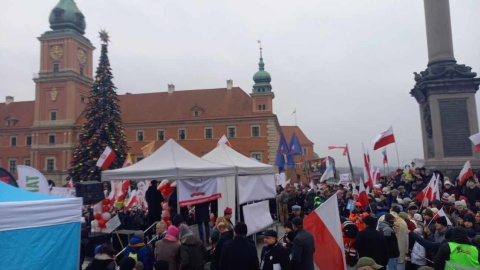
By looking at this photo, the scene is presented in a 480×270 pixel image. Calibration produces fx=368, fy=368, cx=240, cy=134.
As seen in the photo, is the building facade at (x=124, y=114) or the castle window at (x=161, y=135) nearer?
the building facade at (x=124, y=114)

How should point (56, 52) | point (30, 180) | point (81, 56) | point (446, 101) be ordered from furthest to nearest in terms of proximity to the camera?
point (81, 56) → point (56, 52) → point (446, 101) → point (30, 180)

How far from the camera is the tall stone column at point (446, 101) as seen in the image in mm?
16359

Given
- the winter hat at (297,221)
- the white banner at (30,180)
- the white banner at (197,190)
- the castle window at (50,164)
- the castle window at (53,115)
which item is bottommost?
the winter hat at (297,221)

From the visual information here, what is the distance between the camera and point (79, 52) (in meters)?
60.3

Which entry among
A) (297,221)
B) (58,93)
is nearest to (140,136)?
(58,93)

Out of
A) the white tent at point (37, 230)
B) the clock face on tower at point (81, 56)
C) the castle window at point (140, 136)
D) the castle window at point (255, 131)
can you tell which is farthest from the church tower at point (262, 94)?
the white tent at point (37, 230)

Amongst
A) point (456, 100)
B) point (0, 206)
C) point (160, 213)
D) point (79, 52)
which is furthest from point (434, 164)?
point (79, 52)

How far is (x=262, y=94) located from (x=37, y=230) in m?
50.7

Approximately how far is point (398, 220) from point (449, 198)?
4090 millimetres

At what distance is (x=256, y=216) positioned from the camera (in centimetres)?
1063

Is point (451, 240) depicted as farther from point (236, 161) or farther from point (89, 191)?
point (89, 191)

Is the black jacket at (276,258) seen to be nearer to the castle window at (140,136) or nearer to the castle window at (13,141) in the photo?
the castle window at (140,136)

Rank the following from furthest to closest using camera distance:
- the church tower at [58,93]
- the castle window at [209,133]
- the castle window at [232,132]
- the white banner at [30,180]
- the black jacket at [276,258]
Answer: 1. the church tower at [58,93]
2. the castle window at [209,133]
3. the castle window at [232,132]
4. the white banner at [30,180]
5. the black jacket at [276,258]

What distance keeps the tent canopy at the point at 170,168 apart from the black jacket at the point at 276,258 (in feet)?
14.6
